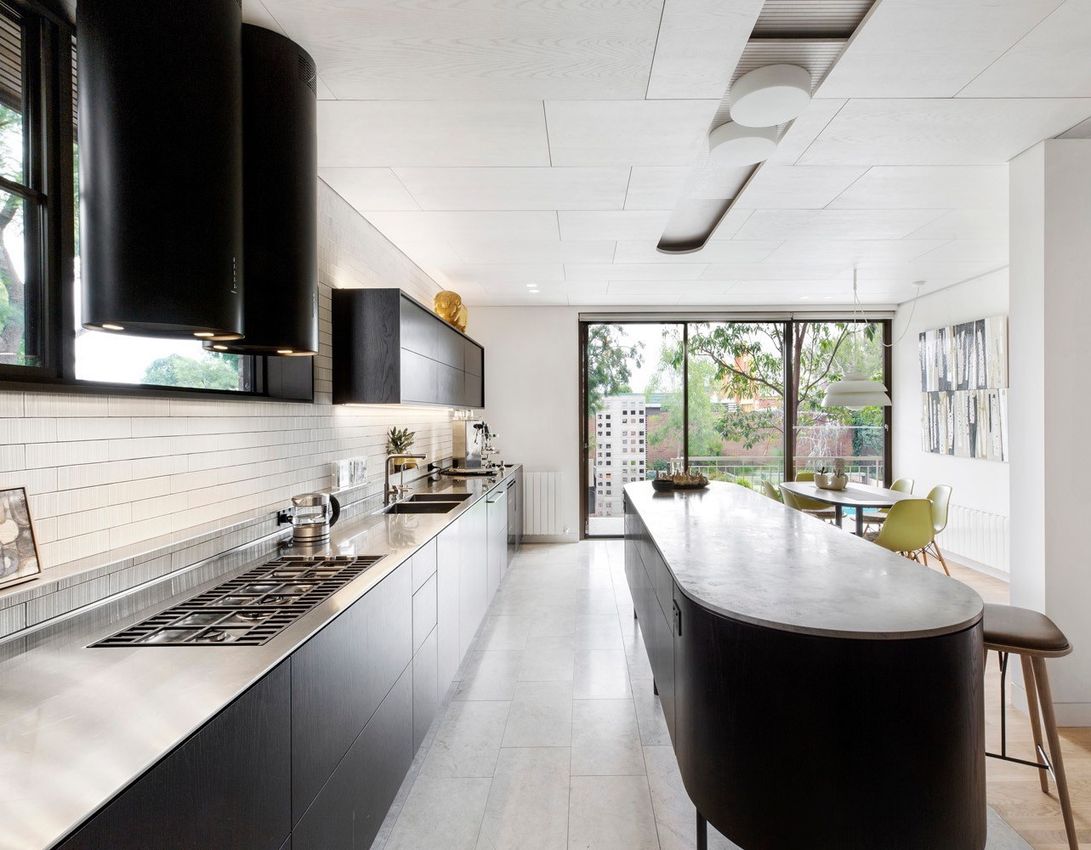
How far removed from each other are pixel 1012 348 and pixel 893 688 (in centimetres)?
226

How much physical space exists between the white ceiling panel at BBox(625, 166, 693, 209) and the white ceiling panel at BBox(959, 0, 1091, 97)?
1150 millimetres

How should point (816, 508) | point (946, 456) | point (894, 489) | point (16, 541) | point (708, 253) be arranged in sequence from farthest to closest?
point (946, 456)
point (816, 508)
point (894, 489)
point (708, 253)
point (16, 541)

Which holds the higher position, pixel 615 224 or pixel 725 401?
pixel 615 224

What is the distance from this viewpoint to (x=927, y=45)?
6.39 feet

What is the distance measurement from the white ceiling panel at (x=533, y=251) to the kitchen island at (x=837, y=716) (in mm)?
3020

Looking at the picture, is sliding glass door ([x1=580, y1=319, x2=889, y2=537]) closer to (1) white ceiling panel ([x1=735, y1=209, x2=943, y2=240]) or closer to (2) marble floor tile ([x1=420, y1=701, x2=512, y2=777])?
(1) white ceiling panel ([x1=735, y1=209, x2=943, y2=240])

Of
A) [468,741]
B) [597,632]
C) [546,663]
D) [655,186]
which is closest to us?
[468,741]

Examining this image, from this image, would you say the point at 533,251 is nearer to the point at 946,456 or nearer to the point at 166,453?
the point at 166,453

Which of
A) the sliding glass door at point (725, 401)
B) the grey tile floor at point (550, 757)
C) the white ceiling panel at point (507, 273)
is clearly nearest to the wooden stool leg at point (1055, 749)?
the grey tile floor at point (550, 757)

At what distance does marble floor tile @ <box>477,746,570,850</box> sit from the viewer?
2043mm

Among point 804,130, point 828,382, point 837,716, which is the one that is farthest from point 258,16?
point 828,382

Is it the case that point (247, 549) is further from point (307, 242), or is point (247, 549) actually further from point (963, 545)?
point (963, 545)

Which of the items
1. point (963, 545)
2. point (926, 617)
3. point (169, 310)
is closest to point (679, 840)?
point (926, 617)

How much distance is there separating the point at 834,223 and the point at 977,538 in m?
3.55
